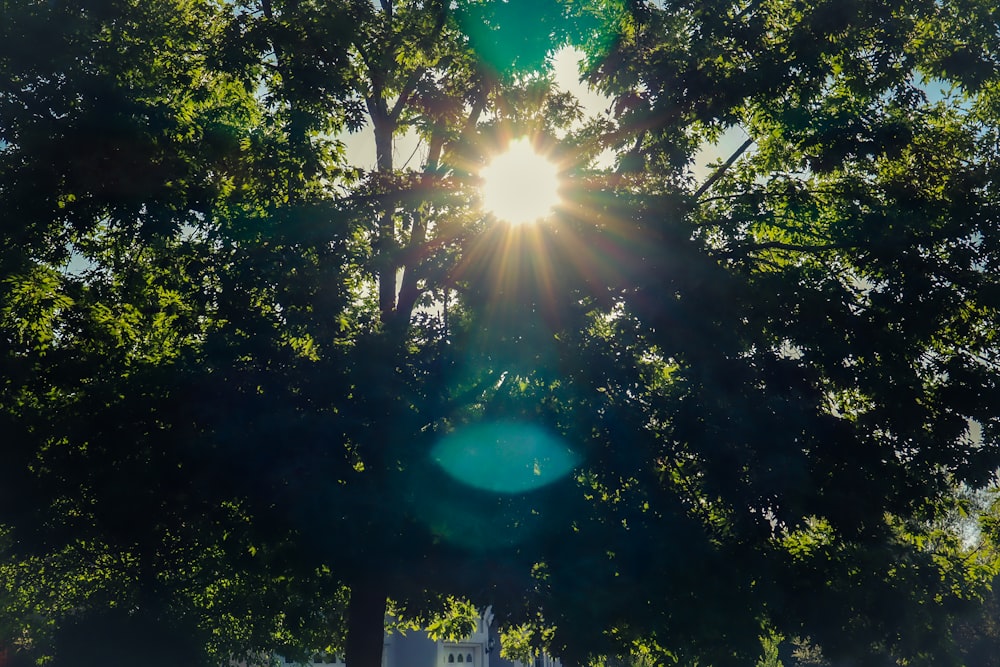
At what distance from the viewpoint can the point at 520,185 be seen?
16469mm

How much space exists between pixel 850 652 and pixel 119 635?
49.0 feet

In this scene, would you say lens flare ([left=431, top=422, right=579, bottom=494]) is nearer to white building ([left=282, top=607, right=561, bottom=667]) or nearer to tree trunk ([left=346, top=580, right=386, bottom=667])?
tree trunk ([left=346, top=580, right=386, bottom=667])

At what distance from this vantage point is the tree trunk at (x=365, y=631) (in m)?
16.4

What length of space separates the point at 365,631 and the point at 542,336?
6.90m

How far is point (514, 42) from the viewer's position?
1700 centimetres

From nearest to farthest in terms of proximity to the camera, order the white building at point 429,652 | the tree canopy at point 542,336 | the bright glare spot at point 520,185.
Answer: the tree canopy at point 542,336, the bright glare spot at point 520,185, the white building at point 429,652

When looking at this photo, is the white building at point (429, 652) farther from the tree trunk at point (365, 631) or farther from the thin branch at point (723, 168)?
the thin branch at point (723, 168)

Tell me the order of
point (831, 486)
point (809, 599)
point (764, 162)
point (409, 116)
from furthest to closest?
point (409, 116) < point (764, 162) < point (809, 599) < point (831, 486)

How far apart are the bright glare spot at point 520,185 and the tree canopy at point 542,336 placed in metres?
0.34

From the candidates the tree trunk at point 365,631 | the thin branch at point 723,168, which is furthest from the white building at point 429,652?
the thin branch at point 723,168

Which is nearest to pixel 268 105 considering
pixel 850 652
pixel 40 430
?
pixel 40 430

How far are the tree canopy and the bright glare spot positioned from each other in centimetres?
34

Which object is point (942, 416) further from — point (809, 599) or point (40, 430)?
point (40, 430)

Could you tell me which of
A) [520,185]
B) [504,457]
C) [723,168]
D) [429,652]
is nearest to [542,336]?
[504,457]
